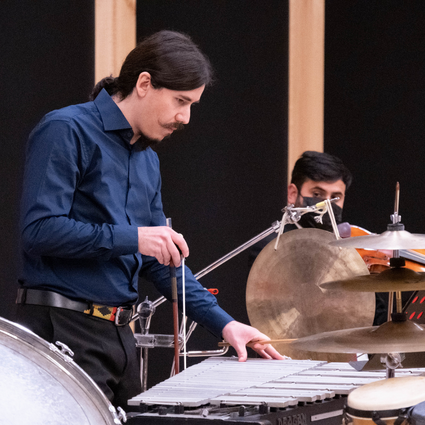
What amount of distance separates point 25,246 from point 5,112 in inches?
42.3

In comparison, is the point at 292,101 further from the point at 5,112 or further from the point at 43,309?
the point at 43,309

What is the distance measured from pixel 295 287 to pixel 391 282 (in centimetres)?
100

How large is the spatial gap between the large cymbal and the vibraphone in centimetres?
58

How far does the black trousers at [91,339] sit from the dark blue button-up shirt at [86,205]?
58 millimetres

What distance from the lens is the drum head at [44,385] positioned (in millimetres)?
1173

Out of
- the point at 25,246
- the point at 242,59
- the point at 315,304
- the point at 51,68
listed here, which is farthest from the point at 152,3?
the point at 25,246

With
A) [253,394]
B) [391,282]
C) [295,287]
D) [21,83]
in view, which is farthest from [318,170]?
[253,394]

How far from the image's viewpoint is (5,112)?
2568 mm

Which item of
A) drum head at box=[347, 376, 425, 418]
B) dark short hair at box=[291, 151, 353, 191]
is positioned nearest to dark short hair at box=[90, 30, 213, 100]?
drum head at box=[347, 376, 425, 418]

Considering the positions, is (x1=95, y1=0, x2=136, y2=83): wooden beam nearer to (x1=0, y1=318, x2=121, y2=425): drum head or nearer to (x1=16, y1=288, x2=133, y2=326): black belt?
(x1=16, y1=288, x2=133, y2=326): black belt

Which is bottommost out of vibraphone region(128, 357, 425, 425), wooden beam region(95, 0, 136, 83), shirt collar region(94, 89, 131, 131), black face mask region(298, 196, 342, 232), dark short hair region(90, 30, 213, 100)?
vibraphone region(128, 357, 425, 425)

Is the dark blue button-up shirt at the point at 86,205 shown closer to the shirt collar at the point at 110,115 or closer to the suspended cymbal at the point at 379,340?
the shirt collar at the point at 110,115

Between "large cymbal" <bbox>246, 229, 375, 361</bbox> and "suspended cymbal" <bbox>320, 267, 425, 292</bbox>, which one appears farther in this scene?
"large cymbal" <bbox>246, 229, 375, 361</bbox>

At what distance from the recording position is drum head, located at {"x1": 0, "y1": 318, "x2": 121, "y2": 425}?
1.17m
